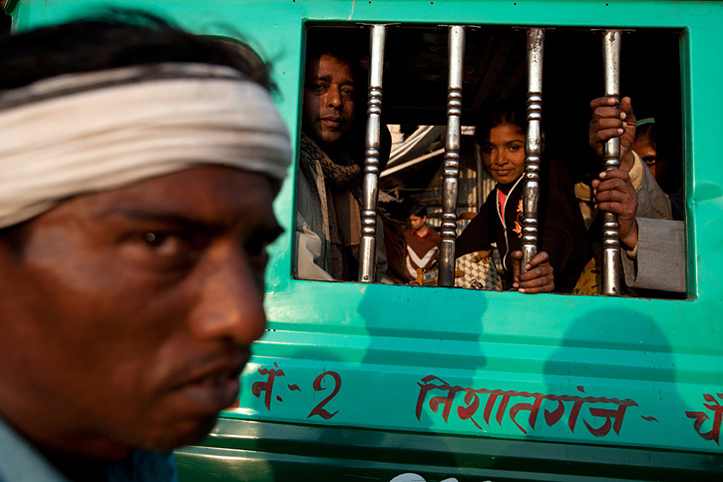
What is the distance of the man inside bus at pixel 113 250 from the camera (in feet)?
2.06

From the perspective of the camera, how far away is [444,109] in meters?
3.95

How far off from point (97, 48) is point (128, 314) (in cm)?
32

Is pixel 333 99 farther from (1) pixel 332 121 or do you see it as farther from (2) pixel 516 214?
(2) pixel 516 214

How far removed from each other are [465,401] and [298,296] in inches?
28.5

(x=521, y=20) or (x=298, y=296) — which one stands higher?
(x=521, y=20)

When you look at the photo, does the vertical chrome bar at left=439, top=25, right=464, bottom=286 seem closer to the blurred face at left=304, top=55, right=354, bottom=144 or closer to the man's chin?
the blurred face at left=304, top=55, right=354, bottom=144

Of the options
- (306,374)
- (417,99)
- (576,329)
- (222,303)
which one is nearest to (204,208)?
A: (222,303)

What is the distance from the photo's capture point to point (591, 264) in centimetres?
291

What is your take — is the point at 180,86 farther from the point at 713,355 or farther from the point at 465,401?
the point at 713,355

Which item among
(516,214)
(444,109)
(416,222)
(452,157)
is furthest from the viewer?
(416,222)

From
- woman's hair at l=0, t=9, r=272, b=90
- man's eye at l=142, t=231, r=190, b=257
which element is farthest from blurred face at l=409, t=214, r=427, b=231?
man's eye at l=142, t=231, r=190, b=257

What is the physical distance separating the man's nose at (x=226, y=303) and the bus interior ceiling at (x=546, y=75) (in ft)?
6.08

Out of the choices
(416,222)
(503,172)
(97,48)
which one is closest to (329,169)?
(503,172)

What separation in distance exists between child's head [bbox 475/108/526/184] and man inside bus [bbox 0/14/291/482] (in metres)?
2.83
